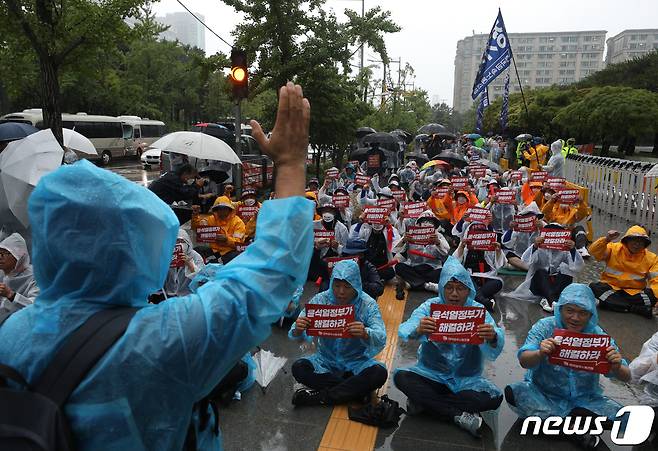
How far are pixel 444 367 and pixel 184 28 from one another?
102m

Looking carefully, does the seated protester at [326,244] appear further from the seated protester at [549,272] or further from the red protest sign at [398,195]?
the red protest sign at [398,195]

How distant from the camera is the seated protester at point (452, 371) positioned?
3.79 m

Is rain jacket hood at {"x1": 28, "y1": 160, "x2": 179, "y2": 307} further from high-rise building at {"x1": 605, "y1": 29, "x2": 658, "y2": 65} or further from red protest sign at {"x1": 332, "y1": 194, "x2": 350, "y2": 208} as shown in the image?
high-rise building at {"x1": 605, "y1": 29, "x2": 658, "y2": 65}

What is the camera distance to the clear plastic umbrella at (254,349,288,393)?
4.44 m

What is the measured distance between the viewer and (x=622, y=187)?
12.1 m

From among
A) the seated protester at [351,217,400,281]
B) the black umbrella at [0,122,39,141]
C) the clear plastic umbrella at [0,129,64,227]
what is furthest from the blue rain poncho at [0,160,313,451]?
the black umbrella at [0,122,39,141]

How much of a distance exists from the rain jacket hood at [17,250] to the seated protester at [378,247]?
173 inches

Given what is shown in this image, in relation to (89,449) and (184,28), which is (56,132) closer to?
(89,449)

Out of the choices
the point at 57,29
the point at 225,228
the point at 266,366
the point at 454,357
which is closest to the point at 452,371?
the point at 454,357

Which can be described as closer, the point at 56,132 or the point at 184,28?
the point at 56,132

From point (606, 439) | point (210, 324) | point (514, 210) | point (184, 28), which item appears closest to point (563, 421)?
point (606, 439)

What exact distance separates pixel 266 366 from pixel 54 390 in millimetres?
3704

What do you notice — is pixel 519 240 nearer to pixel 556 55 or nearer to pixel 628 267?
pixel 628 267

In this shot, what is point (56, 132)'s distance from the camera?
26.9 ft
